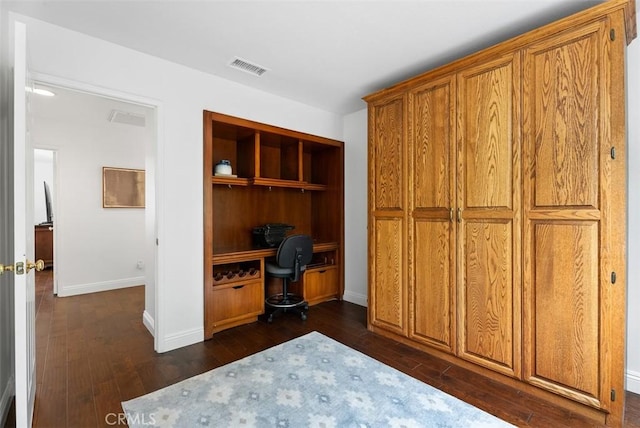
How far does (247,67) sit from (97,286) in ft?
13.3

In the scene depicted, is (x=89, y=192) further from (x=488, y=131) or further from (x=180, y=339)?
(x=488, y=131)

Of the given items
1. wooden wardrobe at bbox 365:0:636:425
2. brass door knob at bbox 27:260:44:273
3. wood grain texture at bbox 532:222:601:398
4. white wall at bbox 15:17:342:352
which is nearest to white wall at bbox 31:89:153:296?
white wall at bbox 15:17:342:352

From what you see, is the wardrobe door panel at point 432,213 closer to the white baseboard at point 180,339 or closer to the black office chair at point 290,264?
the black office chair at point 290,264

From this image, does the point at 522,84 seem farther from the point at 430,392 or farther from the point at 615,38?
the point at 430,392

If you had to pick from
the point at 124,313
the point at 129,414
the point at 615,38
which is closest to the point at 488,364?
the point at 615,38

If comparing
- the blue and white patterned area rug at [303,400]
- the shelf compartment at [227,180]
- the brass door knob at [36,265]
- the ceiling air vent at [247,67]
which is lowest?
the blue and white patterned area rug at [303,400]

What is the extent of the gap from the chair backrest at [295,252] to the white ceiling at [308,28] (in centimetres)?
169

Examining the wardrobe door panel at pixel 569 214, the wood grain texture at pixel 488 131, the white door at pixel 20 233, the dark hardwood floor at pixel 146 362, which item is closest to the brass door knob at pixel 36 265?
the white door at pixel 20 233

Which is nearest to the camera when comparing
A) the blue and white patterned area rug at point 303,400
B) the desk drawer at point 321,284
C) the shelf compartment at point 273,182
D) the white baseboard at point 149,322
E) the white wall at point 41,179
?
the blue and white patterned area rug at point 303,400

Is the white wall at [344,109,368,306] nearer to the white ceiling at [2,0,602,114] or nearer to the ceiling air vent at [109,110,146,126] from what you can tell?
the white ceiling at [2,0,602,114]

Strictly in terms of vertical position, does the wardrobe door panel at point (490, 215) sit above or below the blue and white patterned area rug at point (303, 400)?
above

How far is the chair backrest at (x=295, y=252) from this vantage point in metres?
3.14

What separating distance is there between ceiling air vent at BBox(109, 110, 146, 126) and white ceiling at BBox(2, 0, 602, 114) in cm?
215

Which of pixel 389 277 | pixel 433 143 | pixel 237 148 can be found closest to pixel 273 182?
pixel 237 148
